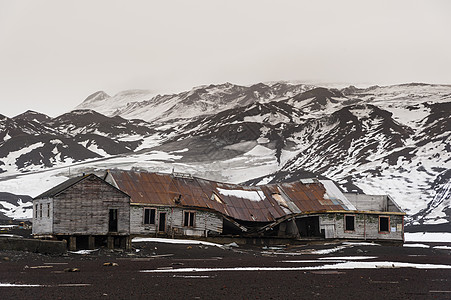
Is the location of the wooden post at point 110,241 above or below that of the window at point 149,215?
below

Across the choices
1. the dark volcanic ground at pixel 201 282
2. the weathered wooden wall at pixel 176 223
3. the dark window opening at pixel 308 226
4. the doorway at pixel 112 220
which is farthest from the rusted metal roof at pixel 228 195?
the dark volcanic ground at pixel 201 282

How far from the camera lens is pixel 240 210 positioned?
59281 mm

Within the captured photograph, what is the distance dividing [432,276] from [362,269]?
143 inches

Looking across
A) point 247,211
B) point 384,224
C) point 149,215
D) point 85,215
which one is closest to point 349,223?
point 384,224

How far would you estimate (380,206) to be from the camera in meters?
67.1

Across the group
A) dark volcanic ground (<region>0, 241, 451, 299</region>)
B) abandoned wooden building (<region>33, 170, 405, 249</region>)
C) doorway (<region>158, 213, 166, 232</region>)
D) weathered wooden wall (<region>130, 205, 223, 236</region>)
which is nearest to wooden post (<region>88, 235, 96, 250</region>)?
abandoned wooden building (<region>33, 170, 405, 249</region>)

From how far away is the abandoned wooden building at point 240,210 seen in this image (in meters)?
53.1

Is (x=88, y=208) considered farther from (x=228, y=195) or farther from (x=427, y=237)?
(x=427, y=237)

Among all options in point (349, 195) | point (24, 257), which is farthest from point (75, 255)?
point (349, 195)

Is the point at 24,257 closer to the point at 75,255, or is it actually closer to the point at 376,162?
the point at 75,255

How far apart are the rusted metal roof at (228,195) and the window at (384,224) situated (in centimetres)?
299

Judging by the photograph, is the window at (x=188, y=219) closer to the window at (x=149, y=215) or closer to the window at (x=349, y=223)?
the window at (x=149, y=215)

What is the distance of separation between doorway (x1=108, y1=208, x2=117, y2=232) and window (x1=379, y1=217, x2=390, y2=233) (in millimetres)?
25571

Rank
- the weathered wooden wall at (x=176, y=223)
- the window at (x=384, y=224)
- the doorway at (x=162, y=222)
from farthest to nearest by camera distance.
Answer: the window at (x=384, y=224) < the doorway at (x=162, y=222) < the weathered wooden wall at (x=176, y=223)
